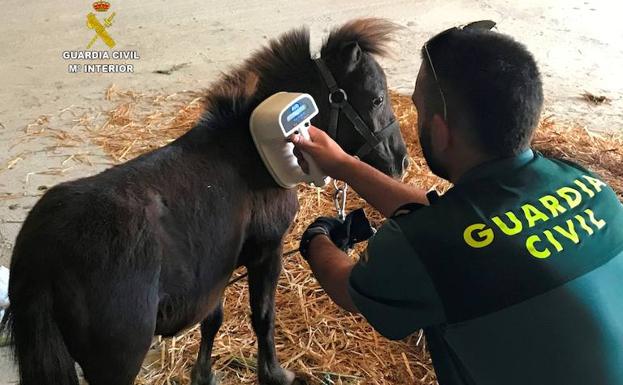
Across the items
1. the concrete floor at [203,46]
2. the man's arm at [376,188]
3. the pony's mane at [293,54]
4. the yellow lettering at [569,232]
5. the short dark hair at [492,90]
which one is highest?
the short dark hair at [492,90]

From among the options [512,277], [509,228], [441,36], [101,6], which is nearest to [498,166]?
[509,228]

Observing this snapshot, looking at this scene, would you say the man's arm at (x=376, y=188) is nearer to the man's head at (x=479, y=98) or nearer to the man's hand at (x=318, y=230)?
the man's hand at (x=318, y=230)

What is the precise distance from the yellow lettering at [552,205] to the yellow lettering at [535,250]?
9cm

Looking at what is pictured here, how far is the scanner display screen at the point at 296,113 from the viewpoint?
6.97ft

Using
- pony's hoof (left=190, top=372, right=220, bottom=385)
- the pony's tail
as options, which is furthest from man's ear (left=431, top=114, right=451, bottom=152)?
pony's hoof (left=190, top=372, right=220, bottom=385)

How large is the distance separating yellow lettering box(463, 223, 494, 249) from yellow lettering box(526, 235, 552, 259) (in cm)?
8

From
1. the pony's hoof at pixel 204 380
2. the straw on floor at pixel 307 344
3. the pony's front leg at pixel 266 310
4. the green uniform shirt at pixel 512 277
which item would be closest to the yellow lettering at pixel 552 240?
the green uniform shirt at pixel 512 277

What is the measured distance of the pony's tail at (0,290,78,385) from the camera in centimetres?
167

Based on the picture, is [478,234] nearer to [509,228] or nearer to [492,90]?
[509,228]

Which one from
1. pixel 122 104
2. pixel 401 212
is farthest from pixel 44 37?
pixel 401 212

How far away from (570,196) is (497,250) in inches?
10.3

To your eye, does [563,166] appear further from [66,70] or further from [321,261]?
[66,70]

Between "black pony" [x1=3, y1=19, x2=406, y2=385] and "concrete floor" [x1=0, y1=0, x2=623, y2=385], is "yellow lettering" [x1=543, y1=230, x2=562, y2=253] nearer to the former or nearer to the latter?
"black pony" [x1=3, y1=19, x2=406, y2=385]

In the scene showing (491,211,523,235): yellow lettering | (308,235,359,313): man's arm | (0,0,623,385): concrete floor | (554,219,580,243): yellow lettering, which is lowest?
(0,0,623,385): concrete floor
